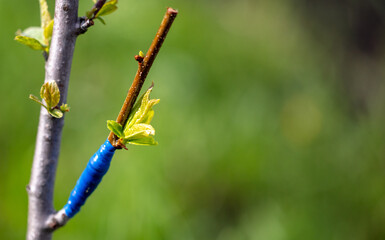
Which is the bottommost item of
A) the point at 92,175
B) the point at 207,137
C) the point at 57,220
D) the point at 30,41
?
the point at 207,137

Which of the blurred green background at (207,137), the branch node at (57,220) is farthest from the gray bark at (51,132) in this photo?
the blurred green background at (207,137)

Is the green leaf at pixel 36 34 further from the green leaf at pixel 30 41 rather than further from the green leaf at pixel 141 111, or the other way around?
the green leaf at pixel 141 111

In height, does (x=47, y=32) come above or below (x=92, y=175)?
above

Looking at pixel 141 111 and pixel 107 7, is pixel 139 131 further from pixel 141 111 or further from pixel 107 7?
pixel 107 7

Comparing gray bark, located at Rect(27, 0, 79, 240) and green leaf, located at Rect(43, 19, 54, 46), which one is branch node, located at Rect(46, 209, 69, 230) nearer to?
gray bark, located at Rect(27, 0, 79, 240)

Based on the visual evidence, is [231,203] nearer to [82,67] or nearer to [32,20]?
[82,67]

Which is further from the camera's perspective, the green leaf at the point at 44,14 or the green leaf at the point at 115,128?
the green leaf at the point at 44,14

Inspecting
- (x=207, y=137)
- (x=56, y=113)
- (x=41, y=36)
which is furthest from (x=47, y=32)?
(x=207, y=137)
